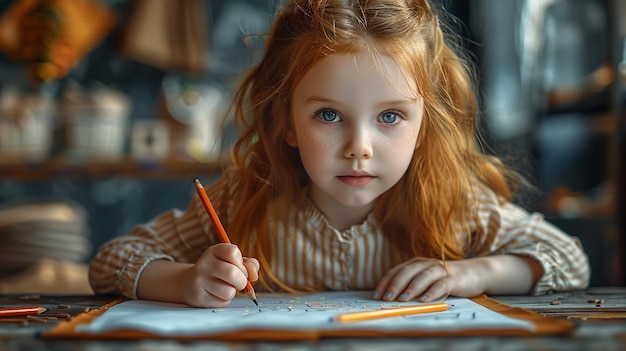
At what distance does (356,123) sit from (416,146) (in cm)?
17

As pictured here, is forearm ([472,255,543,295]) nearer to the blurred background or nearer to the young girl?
the young girl

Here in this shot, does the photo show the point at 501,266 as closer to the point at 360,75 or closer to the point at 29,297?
the point at 360,75

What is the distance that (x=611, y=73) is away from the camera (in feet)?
6.84

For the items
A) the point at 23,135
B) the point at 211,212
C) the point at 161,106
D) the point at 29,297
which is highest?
the point at 161,106

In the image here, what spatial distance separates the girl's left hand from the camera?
2.91 ft

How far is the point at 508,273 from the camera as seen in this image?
985mm

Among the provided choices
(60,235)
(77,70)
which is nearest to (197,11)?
(77,70)

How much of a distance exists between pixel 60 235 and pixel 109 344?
1740 millimetres

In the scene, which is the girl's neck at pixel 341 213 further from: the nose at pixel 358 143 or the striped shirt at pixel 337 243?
the nose at pixel 358 143

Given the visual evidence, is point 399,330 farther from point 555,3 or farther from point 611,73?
point 555,3

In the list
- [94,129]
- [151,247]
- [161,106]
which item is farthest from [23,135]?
[151,247]

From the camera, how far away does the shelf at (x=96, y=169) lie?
2.81 meters

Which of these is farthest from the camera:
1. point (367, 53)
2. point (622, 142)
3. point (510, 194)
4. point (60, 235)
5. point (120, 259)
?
point (60, 235)

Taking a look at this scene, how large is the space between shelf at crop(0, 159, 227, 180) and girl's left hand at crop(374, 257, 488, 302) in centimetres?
188
